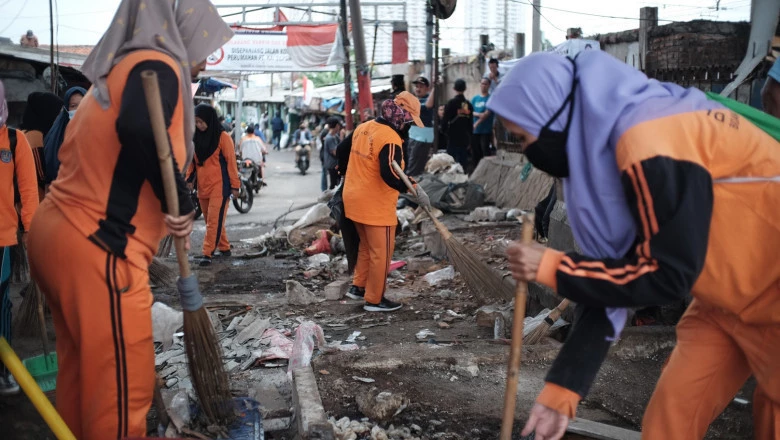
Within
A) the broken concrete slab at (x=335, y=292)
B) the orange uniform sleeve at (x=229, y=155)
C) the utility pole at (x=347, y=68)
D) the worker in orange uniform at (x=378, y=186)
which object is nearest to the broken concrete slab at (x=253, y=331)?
the worker in orange uniform at (x=378, y=186)

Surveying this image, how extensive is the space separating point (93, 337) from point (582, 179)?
1.67m

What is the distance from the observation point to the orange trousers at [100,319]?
2.42m

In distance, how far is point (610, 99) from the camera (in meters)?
1.99

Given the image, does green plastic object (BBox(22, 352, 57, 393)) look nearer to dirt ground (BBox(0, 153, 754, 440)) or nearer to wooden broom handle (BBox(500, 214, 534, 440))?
dirt ground (BBox(0, 153, 754, 440))

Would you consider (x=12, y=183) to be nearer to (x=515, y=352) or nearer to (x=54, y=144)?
(x=54, y=144)

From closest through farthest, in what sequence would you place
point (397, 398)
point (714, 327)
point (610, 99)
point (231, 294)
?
1. point (610, 99)
2. point (714, 327)
3. point (397, 398)
4. point (231, 294)

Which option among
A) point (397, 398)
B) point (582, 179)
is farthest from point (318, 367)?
point (582, 179)

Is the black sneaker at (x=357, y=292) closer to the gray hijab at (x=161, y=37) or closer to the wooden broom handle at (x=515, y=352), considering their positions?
the gray hijab at (x=161, y=37)

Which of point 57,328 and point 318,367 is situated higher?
point 57,328

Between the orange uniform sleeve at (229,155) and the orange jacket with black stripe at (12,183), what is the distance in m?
4.06

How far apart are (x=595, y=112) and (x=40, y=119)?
5.29m

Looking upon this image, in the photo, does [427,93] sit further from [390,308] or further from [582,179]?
[582,179]

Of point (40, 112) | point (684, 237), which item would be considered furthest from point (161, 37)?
point (40, 112)

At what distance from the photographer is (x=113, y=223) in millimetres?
2455
